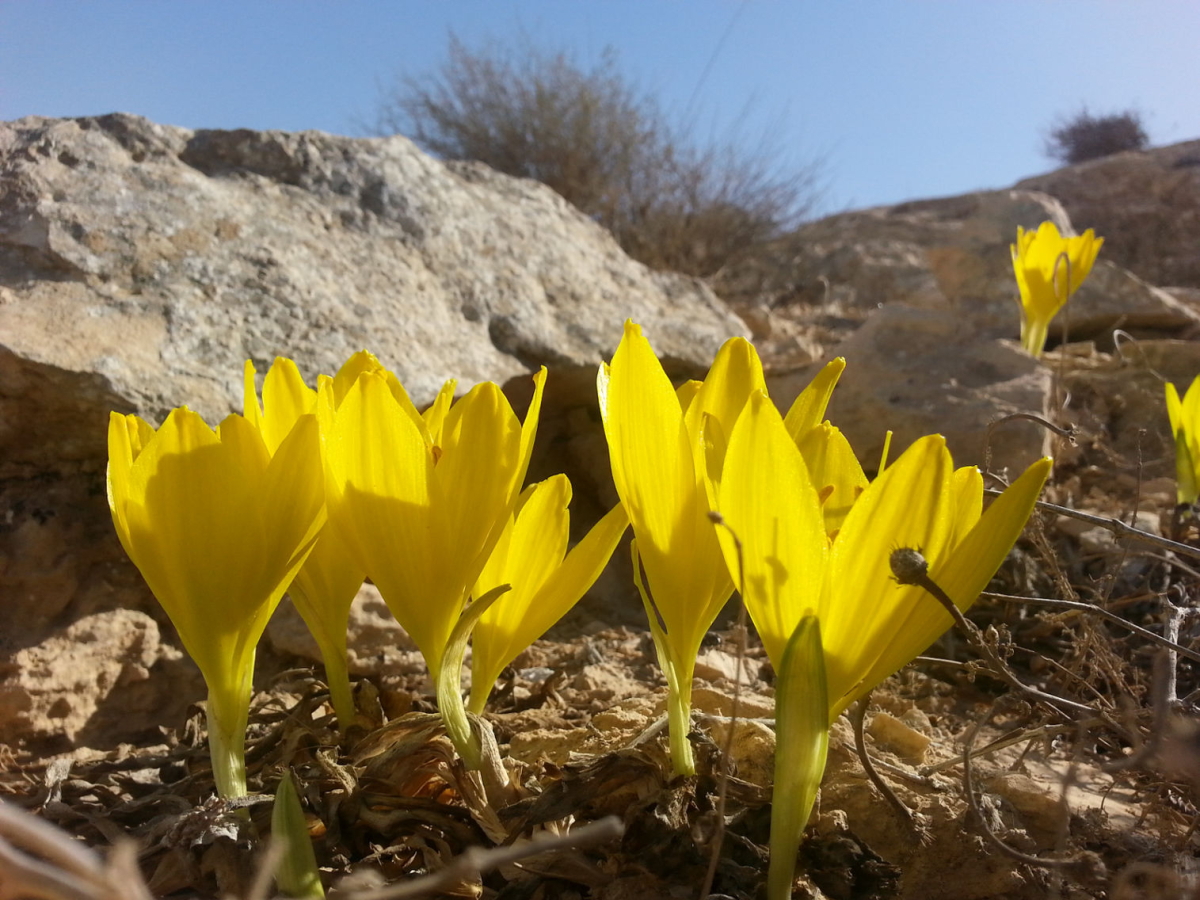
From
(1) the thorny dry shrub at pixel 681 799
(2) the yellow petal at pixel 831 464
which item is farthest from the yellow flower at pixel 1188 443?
(2) the yellow petal at pixel 831 464

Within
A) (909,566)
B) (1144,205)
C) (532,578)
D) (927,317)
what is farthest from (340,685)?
(1144,205)

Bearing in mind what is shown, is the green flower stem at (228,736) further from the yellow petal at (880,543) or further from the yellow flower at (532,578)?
the yellow petal at (880,543)

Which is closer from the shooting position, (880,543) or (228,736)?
(880,543)

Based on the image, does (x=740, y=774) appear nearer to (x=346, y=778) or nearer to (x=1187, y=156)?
(x=346, y=778)

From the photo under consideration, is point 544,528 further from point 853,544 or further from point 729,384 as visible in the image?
point 853,544

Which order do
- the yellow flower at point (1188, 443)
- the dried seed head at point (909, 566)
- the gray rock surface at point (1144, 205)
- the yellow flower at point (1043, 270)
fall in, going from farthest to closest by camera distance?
the gray rock surface at point (1144, 205)
the yellow flower at point (1043, 270)
the yellow flower at point (1188, 443)
the dried seed head at point (909, 566)

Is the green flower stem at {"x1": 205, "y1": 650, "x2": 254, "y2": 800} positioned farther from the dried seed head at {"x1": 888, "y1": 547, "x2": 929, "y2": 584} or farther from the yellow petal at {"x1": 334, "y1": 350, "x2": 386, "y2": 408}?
the dried seed head at {"x1": 888, "y1": 547, "x2": 929, "y2": 584}

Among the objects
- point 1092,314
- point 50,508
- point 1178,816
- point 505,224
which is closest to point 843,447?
point 1178,816
